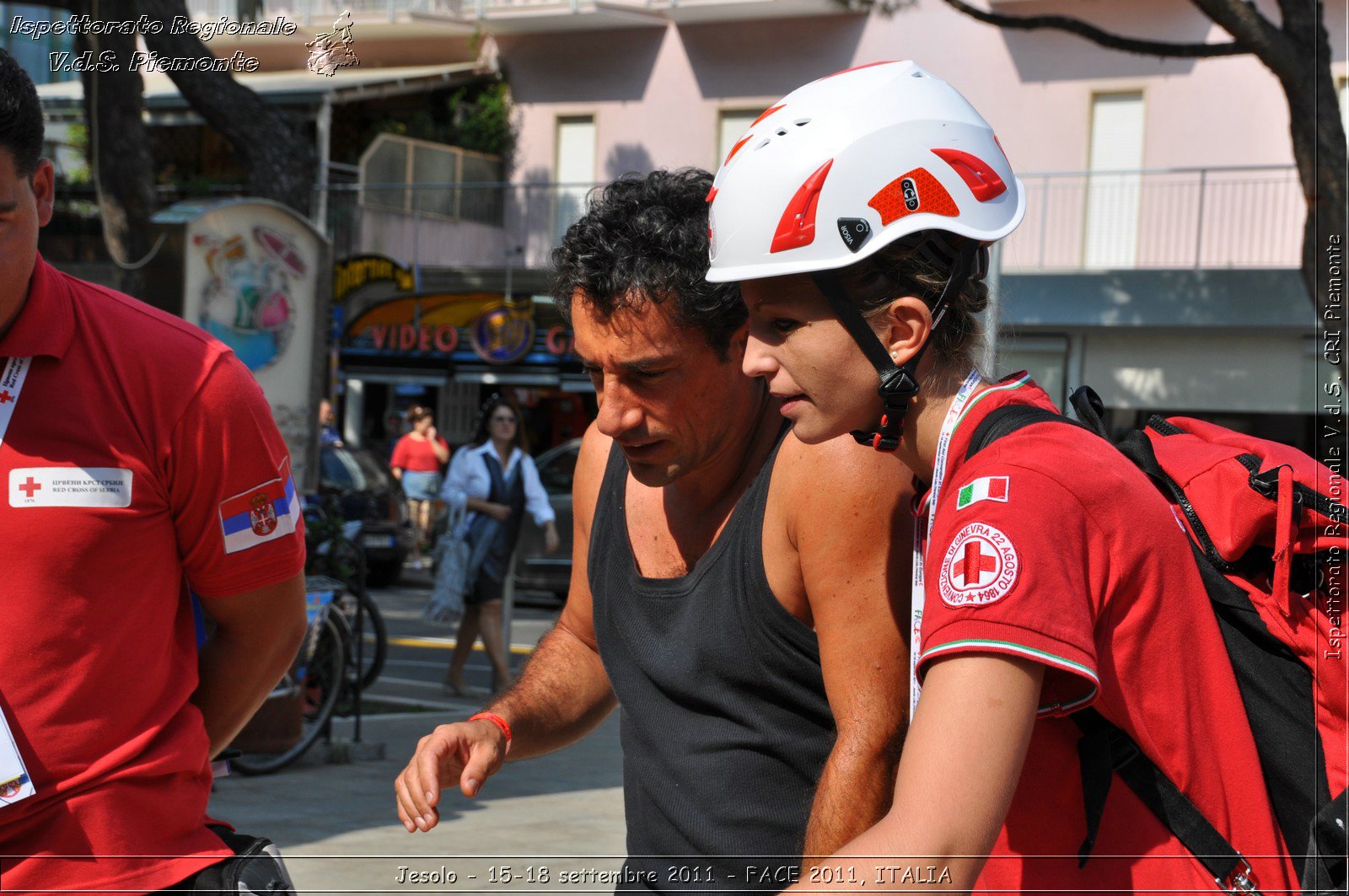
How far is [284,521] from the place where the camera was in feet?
8.24

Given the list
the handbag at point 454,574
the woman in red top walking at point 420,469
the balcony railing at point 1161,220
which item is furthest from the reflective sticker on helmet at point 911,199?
the balcony railing at point 1161,220

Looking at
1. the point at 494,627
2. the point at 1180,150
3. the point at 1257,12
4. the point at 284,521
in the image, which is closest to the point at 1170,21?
the point at 1180,150

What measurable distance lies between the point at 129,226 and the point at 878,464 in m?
8.03

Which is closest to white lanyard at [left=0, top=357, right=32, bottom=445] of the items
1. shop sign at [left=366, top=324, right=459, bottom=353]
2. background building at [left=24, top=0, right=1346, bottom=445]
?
background building at [left=24, top=0, right=1346, bottom=445]

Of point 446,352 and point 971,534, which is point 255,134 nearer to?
point 971,534

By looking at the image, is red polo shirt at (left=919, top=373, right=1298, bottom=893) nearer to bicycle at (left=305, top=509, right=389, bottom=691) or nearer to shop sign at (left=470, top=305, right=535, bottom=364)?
bicycle at (left=305, top=509, right=389, bottom=691)

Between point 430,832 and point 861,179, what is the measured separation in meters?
4.85

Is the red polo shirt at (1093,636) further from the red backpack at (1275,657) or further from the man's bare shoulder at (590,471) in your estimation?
the man's bare shoulder at (590,471)

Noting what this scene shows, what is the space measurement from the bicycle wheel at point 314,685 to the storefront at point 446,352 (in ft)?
51.0

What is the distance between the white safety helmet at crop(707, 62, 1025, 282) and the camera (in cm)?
181

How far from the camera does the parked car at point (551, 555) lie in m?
16.4

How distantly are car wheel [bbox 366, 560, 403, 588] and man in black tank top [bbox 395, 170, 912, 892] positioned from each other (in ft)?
53.4

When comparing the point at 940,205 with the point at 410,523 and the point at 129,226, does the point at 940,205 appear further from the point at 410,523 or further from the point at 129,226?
the point at 410,523

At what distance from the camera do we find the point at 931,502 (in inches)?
69.5
